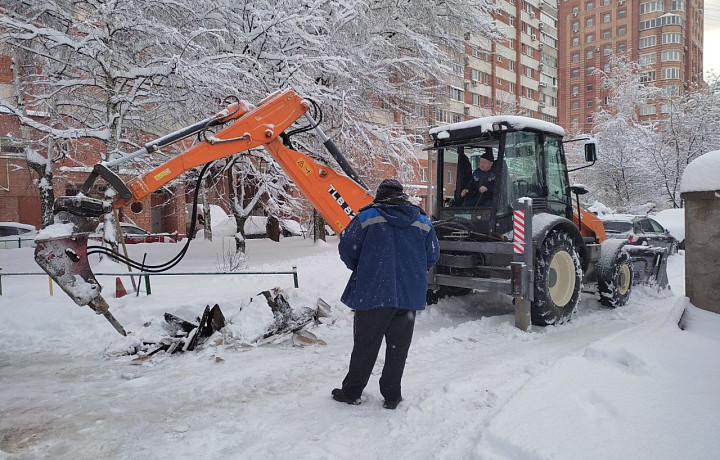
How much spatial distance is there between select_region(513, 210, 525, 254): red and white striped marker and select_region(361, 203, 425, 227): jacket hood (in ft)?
7.84

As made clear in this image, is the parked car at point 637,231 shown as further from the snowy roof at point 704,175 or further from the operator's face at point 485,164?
the snowy roof at point 704,175

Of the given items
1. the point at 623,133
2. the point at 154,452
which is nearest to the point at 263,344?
the point at 154,452

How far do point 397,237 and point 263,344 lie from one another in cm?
263

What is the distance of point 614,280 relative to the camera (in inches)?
287

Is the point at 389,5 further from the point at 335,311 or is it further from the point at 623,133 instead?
the point at 623,133

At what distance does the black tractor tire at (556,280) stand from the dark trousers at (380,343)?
112 inches

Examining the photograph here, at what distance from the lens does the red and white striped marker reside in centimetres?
Answer: 563

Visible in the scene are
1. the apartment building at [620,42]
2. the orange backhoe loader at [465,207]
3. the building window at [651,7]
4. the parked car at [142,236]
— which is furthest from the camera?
the building window at [651,7]

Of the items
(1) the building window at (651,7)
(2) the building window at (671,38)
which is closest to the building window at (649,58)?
(2) the building window at (671,38)

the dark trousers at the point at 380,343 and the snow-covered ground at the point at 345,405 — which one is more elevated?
the dark trousers at the point at 380,343

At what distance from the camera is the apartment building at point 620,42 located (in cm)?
6156

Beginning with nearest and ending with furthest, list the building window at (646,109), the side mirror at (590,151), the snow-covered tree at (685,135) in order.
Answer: the side mirror at (590,151) → the snow-covered tree at (685,135) → the building window at (646,109)

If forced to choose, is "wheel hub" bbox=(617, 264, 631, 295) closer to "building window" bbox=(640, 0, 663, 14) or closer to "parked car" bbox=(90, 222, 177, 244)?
"parked car" bbox=(90, 222, 177, 244)

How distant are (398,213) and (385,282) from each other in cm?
53
